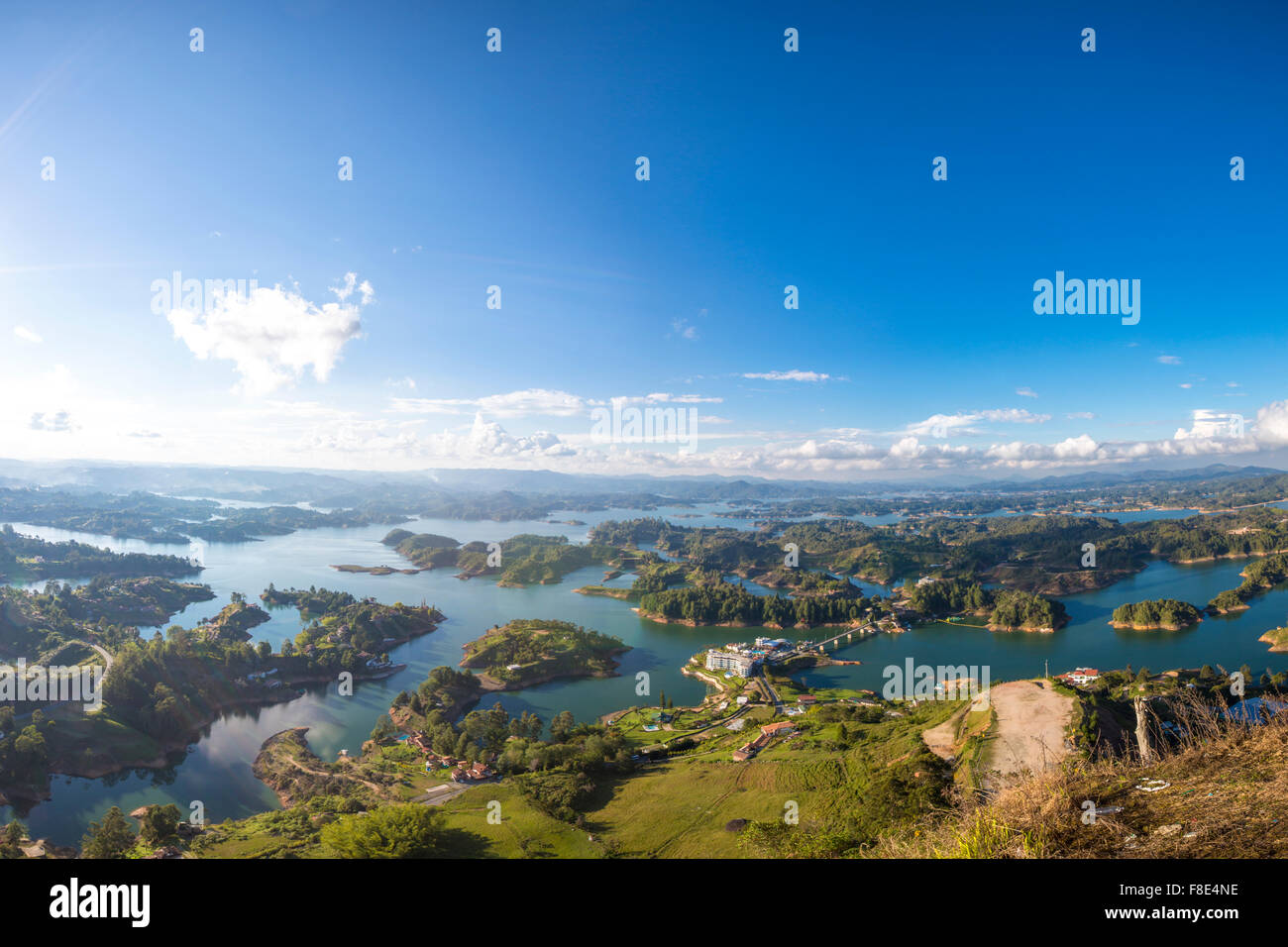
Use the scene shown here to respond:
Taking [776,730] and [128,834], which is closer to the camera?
[128,834]

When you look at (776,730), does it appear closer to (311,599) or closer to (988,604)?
(988,604)

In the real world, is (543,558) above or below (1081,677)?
below

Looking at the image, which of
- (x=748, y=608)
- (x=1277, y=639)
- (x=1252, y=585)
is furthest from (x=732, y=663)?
(x=1252, y=585)

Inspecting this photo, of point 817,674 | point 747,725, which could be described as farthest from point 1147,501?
point 747,725

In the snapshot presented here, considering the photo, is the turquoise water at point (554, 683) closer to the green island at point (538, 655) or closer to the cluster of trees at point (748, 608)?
the green island at point (538, 655)
